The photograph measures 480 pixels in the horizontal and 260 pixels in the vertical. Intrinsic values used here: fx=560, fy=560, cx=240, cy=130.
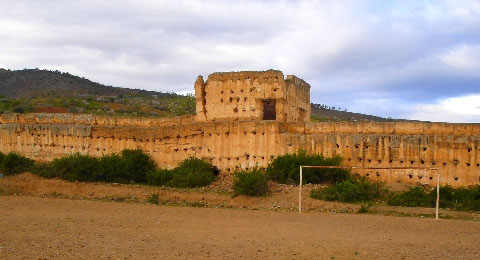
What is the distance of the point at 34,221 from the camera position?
13.7 meters

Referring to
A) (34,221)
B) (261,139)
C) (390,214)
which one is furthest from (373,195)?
(34,221)

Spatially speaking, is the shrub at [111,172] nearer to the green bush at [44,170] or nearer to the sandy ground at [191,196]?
the sandy ground at [191,196]

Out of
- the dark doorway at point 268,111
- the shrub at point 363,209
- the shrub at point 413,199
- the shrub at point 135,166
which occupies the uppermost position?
the dark doorway at point 268,111

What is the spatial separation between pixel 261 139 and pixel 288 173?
1.90 meters

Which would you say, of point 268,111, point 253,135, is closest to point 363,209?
point 253,135

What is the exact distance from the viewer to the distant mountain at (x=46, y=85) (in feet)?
212

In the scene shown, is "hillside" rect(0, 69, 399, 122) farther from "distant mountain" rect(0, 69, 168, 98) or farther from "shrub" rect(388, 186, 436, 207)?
"shrub" rect(388, 186, 436, 207)

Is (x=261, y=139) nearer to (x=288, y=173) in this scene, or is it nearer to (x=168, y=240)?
(x=288, y=173)

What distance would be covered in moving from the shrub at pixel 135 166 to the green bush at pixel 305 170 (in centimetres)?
557

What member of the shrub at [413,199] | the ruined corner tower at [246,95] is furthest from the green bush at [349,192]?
the ruined corner tower at [246,95]

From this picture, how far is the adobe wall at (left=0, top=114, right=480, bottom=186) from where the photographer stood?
56.7ft

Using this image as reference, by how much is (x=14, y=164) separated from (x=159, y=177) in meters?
7.34

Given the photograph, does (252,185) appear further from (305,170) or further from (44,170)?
(44,170)

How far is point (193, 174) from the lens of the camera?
20.2 metres
